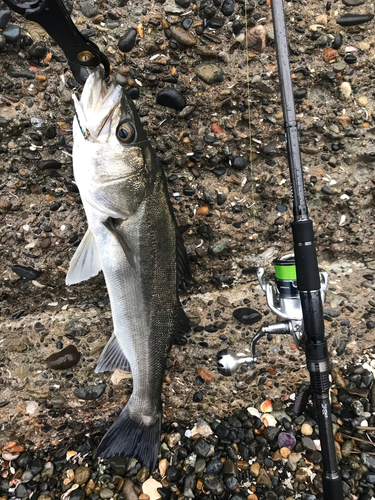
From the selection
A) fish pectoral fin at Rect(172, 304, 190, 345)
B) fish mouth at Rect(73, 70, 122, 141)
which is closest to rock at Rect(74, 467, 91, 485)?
fish pectoral fin at Rect(172, 304, 190, 345)

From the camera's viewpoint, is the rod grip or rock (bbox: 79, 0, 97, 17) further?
rock (bbox: 79, 0, 97, 17)

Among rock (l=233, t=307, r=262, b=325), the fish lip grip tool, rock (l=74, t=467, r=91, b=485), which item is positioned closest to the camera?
the fish lip grip tool

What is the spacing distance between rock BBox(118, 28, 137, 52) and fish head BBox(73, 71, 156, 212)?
2.08ft

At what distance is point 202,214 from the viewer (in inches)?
95.2

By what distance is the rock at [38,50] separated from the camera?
207 cm

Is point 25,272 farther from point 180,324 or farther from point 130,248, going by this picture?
point 180,324

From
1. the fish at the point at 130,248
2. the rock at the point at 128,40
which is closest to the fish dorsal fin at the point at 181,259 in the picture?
the fish at the point at 130,248

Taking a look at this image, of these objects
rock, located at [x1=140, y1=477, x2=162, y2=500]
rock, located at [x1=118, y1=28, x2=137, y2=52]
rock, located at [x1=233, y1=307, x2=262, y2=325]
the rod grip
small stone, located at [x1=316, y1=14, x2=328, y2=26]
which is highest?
A: rock, located at [x1=118, y1=28, x2=137, y2=52]

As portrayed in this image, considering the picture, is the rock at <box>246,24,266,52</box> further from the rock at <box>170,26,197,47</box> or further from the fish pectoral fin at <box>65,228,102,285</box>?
the fish pectoral fin at <box>65,228,102,285</box>

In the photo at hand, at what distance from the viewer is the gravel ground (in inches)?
85.1

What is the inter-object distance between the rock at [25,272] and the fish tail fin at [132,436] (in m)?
1.12

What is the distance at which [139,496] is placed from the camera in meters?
2.24

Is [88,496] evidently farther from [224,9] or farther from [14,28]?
[224,9]

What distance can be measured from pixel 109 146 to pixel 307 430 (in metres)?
2.40
